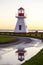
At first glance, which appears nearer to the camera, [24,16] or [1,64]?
[1,64]

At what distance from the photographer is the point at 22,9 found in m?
52.0

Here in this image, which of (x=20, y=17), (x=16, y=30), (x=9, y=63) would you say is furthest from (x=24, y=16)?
(x=9, y=63)

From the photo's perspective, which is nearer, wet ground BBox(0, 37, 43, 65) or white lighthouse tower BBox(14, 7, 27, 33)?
wet ground BBox(0, 37, 43, 65)

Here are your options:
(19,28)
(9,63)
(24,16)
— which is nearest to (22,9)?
(24,16)

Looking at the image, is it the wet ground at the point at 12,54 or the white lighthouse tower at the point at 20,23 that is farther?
the white lighthouse tower at the point at 20,23

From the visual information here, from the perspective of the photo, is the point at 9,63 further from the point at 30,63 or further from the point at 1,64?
the point at 30,63

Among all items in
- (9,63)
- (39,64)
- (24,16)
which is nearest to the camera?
(39,64)

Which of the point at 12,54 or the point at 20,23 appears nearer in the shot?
the point at 12,54

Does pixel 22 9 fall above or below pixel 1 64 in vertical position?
above

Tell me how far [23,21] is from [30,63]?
40833 mm

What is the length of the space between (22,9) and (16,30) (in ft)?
19.8

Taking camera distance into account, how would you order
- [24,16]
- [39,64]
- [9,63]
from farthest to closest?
[24,16] → [9,63] → [39,64]

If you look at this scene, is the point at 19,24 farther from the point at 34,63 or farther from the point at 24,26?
the point at 34,63

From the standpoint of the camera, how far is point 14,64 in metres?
12.5
